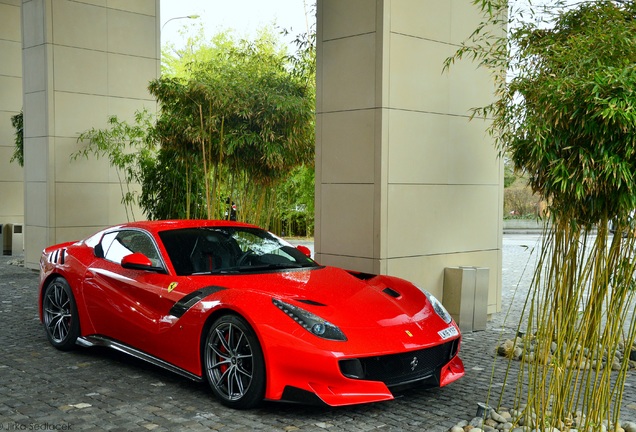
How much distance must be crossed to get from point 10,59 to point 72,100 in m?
6.12

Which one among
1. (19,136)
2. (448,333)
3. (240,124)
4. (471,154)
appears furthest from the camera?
(19,136)

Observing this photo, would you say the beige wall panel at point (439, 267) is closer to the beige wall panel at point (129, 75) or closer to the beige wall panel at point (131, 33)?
the beige wall panel at point (129, 75)

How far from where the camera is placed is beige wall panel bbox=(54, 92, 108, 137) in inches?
478

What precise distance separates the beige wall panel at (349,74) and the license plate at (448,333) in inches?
115

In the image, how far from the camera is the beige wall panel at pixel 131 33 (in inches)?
500

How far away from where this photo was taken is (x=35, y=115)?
12.4 metres

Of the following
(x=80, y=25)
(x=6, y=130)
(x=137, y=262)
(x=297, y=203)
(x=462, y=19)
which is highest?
(x=80, y=25)

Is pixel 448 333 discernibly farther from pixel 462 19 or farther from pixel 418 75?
pixel 462 19

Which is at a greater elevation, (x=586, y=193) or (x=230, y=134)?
(x=230, y=134)

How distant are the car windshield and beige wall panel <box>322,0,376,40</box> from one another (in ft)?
8.43

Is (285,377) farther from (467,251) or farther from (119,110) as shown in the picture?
(119,110)

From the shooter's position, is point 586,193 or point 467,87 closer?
point 586,193

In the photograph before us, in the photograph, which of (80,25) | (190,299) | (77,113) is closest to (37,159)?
(77,113)

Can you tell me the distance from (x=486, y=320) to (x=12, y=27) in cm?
1406
